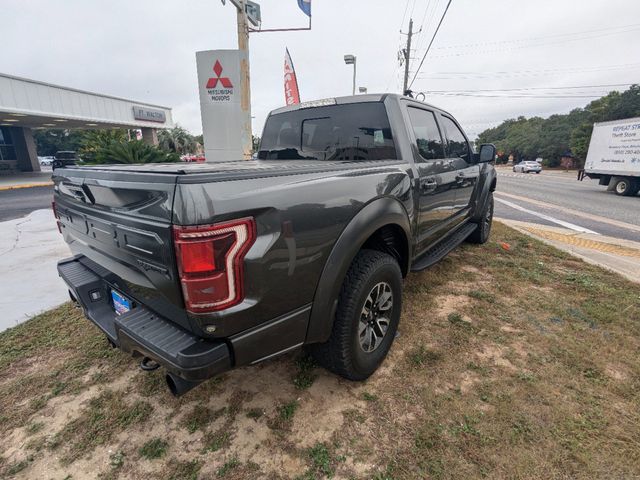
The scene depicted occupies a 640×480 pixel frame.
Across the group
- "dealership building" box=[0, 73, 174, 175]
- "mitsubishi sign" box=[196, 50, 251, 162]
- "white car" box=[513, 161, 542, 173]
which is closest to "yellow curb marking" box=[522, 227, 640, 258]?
"mitsubishi sign" box=[196, 50, 251, 162]

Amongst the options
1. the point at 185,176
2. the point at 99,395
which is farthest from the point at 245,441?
the point at 185,176

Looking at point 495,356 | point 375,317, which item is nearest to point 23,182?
point 375,317

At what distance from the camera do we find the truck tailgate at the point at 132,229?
1415mm

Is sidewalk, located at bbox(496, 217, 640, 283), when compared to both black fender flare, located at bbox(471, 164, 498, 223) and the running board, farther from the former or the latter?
the running board

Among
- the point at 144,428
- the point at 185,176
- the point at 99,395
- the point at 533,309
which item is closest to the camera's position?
the point at 185,176

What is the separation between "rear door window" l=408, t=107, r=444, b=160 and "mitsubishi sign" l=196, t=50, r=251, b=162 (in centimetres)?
544

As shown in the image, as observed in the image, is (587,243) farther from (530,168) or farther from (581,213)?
(530,168)

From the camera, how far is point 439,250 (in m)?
3.55

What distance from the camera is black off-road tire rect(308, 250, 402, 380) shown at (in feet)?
6.70

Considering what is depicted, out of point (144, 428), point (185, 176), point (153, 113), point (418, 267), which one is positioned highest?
point (153, 113)

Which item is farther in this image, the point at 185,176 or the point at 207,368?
the point at 207,368

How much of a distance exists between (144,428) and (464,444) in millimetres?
1804

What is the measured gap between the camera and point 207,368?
1441 millimetres

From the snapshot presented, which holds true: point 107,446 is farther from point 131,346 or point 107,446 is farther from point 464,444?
point 464,444
